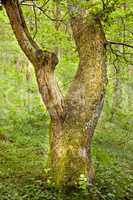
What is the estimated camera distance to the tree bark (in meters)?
7.74

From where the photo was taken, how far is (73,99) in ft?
26.1

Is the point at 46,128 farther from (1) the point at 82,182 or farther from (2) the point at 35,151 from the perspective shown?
(1) the point at 82,182

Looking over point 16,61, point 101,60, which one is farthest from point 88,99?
point 16,61

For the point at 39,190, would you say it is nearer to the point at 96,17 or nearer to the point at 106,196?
the point at 106,196

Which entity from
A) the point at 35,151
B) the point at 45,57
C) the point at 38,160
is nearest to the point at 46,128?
the point at 35,151

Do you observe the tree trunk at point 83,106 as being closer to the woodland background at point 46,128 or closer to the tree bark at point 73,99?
the tree bark at point 73,99

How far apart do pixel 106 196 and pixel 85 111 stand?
1789 mm

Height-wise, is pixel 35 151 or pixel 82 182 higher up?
pixel 82 182

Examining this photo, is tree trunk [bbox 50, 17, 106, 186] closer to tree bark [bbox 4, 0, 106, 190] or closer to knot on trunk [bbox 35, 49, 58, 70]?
tree bark [bbox 4, 0, 106, 190]

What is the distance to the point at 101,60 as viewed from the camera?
8.12 meters

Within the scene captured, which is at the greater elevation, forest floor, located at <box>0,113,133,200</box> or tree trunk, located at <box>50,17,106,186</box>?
tree trunk, located at <box>50,17,106,186</box>

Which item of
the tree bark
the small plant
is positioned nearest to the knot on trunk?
the tree bark

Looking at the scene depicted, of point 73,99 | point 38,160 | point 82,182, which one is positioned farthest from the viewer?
point 38,160

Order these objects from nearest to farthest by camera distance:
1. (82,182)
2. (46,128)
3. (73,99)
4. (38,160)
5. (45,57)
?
(82,182) < (45,57) < (73,99) < (38,160) < (46,128)
